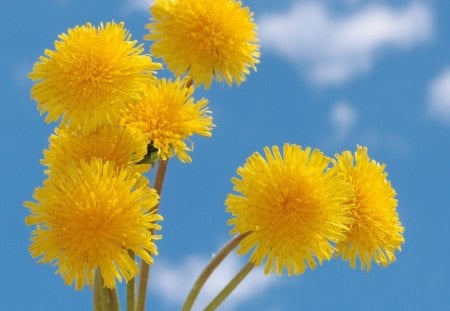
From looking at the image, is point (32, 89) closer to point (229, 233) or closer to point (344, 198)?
point (229, 233)

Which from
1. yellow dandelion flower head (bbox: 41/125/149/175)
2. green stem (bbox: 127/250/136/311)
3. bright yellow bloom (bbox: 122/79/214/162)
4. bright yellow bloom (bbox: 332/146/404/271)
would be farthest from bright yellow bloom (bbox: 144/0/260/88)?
green stem (bbox: 127/250/136/311)


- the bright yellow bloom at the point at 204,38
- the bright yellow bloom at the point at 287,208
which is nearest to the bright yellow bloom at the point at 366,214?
the bright yellow bloom at the point at 287,208

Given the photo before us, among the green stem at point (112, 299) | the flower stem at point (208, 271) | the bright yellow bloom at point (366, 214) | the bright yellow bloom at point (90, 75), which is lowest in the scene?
the green stem at point (112, 299)

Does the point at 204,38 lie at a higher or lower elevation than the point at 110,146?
higher

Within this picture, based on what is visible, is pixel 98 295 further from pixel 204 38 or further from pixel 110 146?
pixel 204 38

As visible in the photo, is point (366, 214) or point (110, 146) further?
point (366, 214)

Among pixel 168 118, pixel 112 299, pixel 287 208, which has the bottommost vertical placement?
pixel 112 299

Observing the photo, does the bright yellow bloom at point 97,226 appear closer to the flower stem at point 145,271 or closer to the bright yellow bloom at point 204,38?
the flower stem at point 145,271

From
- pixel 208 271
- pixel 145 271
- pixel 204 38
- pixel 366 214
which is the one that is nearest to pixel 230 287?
pixel 208 271
